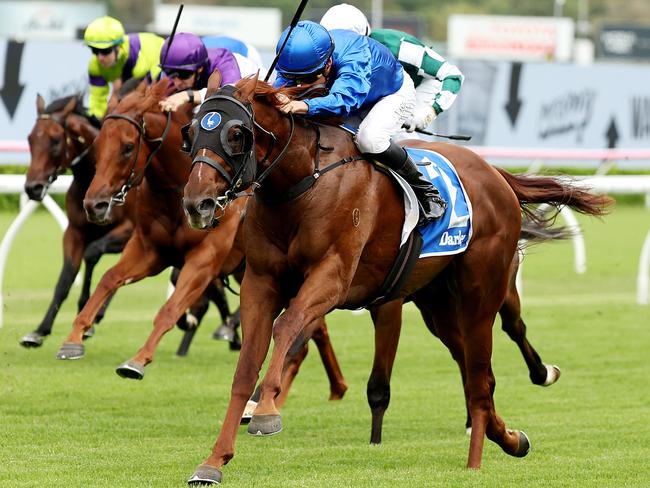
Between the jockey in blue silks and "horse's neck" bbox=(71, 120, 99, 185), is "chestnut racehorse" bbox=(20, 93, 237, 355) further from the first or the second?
the jockey in blue silks

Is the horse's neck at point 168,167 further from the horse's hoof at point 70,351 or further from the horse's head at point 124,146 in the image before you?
the horse's hoof at point 70,351

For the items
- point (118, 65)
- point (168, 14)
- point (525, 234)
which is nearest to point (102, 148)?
point (118, 65)

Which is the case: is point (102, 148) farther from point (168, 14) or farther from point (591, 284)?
point (168, 14)

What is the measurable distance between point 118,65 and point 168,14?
32.6 metres

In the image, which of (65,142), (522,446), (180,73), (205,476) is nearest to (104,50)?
(65,142)

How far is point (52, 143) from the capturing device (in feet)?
26.2

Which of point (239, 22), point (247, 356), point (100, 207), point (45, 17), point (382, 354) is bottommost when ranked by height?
point (45, 17)

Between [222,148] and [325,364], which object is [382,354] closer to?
[325,364]

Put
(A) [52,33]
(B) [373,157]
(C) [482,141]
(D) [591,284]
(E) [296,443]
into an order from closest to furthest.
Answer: (B) [373,157] → (E) [296,443] → (D) [591,284] → (C) [482,141] → (A) [52,33]

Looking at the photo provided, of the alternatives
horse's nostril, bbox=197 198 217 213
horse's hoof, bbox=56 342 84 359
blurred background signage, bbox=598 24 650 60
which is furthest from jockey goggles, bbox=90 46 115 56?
blurred background signage, bbox=598 24 650 60

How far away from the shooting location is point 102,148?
21.5ft

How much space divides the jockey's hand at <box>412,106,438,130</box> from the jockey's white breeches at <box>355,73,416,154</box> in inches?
15.0

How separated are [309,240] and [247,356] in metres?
0.48

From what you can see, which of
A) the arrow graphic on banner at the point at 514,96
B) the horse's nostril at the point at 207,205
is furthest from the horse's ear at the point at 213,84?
the arrow graphic on banner at the point at 514,96
